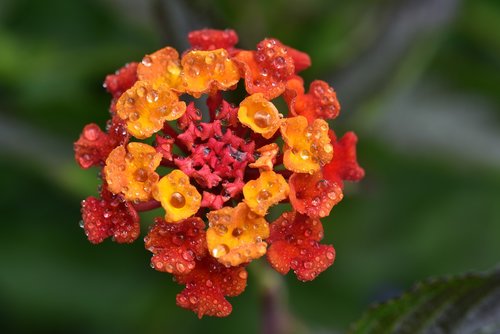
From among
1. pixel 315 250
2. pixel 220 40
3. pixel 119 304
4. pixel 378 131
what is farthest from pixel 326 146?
pixel 119 304

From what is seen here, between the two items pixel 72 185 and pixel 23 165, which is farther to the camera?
pixel 23 165

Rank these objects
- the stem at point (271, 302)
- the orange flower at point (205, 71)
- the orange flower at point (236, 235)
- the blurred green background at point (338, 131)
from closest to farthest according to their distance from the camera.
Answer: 1. the orange flower at point (236, 235)
2. the orange flower at point (205, 71)
3. the stem at point (271, 302)
4. the blurred green background at point (338, 131)

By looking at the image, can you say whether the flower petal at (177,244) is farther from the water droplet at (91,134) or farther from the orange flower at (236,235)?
the water droplet at (91,134)

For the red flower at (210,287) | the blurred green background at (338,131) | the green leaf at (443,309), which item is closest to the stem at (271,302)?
the blurred green background at (338,131)

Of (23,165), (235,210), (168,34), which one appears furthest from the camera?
(23,165)

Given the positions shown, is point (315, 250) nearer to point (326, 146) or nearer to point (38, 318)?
point (326, 146)

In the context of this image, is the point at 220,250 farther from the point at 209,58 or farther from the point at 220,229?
the point at 209,58

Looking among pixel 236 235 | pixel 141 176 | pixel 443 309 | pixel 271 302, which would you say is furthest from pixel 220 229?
pixel 271 302
